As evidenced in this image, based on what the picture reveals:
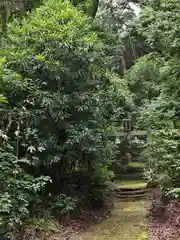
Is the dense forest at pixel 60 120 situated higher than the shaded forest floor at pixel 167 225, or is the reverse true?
the dense forest at pixel 60 120

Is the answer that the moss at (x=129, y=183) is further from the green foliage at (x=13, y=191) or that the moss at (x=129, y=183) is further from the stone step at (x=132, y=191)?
the green foliage at (x=13, y=191)

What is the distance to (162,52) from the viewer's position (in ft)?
27.7

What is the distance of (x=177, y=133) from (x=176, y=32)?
210 cm

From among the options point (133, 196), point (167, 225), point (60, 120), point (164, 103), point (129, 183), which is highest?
point (164, 103)

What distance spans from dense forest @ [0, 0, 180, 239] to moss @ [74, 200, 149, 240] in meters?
0.52

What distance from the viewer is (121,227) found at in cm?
596

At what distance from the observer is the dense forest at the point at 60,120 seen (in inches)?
200

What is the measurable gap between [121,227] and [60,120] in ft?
7.40

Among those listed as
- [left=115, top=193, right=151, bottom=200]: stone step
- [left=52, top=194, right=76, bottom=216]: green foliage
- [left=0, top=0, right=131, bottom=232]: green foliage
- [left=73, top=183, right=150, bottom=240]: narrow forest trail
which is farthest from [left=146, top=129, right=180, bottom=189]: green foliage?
[left=115, top=193, right=151, bottom=200]: stone step

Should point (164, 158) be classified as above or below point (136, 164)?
above

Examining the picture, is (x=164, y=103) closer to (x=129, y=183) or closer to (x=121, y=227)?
(x=121, y=227)

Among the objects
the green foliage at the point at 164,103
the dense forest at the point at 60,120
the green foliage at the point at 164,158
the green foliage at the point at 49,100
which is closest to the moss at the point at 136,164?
the green foliage at the point at 164,103

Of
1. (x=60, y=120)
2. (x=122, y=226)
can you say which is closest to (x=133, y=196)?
(x=122, y=226)

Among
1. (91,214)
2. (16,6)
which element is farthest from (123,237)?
(16,6)
